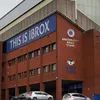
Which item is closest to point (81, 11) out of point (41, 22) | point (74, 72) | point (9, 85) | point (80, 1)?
point (80, 1)

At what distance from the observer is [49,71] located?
58969 millimetres

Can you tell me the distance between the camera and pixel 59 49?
56438mm

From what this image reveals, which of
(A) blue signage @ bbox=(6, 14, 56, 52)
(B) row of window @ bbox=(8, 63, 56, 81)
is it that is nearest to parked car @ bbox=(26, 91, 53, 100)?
(B) row of window @ bbox=(8, 63, 56, 81)

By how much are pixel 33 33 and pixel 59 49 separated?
1123cm

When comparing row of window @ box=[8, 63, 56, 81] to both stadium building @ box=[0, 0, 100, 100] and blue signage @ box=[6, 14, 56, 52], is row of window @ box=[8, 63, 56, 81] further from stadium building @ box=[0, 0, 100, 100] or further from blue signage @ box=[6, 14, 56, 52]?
blue signage @ box=[6, 14, 56, 52]

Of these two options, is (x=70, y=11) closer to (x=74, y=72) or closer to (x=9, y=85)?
(x=74, y=72)

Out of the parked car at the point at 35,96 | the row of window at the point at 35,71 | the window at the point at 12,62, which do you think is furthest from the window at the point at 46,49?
the window at the point at 12,62

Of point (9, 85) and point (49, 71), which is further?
point (9, 85)

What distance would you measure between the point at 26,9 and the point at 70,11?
662 inches

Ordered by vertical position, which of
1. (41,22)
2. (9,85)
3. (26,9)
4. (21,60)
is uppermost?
(26,9)

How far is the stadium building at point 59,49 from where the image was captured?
5566 cm

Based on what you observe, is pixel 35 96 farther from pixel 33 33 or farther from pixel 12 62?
pixel 12 62

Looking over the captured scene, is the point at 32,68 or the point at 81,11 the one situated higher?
the point at 81,11

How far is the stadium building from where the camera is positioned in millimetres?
55656
